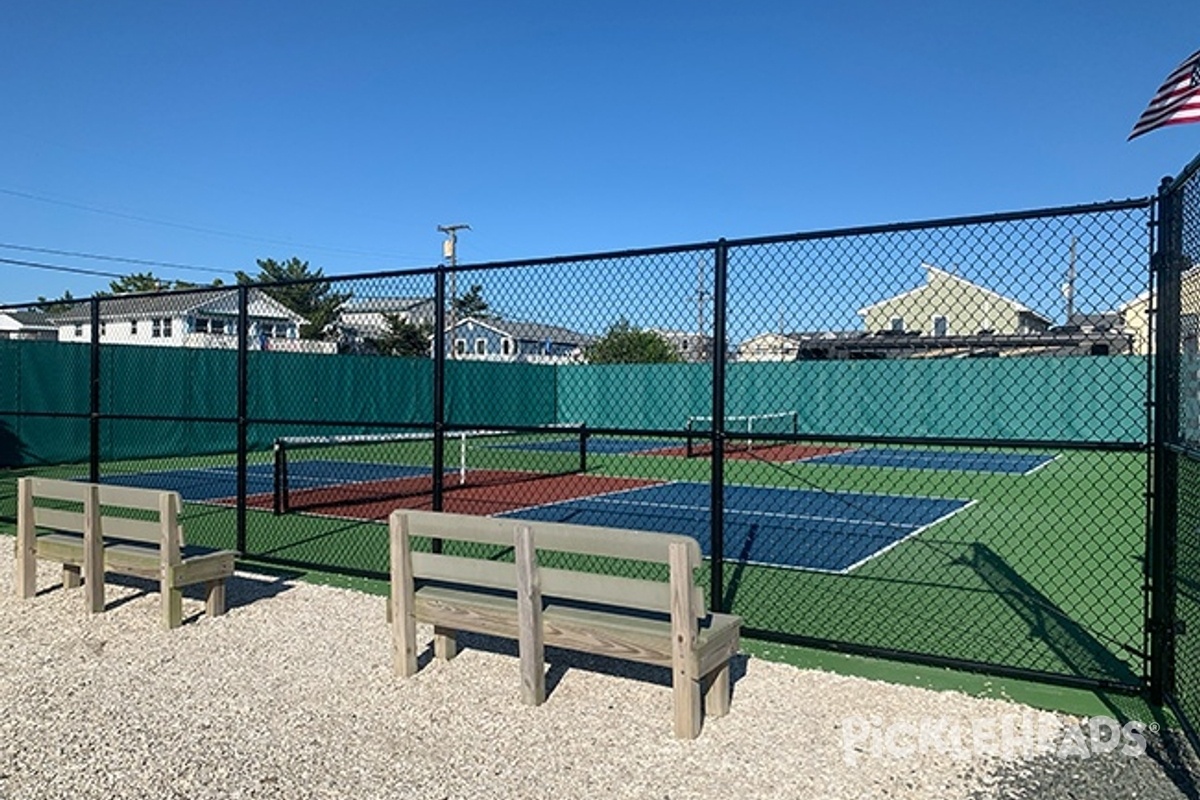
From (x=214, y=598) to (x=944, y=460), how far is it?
1736 cm

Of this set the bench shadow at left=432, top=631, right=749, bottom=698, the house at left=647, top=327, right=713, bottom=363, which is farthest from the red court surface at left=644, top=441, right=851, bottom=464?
the bench shadow at left=432, top=631, right=749, bottom=698

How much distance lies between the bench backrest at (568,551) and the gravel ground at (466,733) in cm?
58

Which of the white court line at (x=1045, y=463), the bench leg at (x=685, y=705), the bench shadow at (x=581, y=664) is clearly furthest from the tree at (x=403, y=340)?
the white court line at (x=1045, y=463)

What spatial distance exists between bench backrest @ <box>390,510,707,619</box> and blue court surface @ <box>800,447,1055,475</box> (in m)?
Result: 14.0

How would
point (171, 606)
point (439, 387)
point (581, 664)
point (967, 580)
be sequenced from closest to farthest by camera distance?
1. point (581, 664)
2. point (171, 606)
3. point (439, 387)
4. point (967, 580)

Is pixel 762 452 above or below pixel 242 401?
below

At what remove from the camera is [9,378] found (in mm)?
17062

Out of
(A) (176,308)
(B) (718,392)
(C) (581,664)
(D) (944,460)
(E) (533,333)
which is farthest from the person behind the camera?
(A) (176,308)

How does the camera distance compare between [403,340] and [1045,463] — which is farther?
[1045,463]

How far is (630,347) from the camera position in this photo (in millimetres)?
8898

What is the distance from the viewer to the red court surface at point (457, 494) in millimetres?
11406

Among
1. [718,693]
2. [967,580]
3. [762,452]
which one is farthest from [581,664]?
[762,452]

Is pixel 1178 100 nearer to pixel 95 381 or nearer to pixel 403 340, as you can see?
pixel 403 340

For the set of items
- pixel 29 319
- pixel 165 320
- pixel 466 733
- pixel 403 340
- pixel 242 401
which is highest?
pixel 29 319
